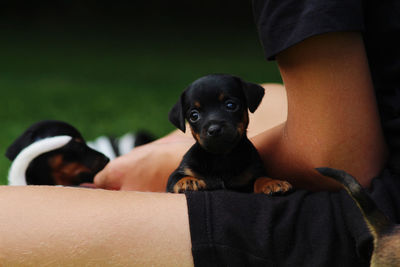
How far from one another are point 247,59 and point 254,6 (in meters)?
9.48

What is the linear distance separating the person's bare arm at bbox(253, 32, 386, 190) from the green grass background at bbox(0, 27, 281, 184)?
210cm

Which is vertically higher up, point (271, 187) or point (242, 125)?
point (242, 125)

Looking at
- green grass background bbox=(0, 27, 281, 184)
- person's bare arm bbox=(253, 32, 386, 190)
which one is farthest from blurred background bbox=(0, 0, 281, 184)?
person's bare arm bbox=(253, 32, 386, 190)

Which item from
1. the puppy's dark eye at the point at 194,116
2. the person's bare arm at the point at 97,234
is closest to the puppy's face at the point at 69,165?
the puppy's dark eye at the point at 194,116

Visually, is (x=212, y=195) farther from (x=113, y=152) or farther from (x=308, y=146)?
(x=113, y=152)

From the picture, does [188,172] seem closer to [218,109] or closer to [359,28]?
[218,109]

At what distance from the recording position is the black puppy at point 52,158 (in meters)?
2.82

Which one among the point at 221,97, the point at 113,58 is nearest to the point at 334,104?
the point at 221,97

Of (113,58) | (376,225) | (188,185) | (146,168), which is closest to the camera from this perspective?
(376,225)

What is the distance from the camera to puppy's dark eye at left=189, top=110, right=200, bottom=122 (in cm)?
218

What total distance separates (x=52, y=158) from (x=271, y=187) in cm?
142

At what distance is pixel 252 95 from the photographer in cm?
220

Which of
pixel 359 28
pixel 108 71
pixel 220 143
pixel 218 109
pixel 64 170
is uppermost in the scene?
pixel 359 28

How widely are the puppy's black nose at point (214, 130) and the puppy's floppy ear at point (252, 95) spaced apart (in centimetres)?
21
